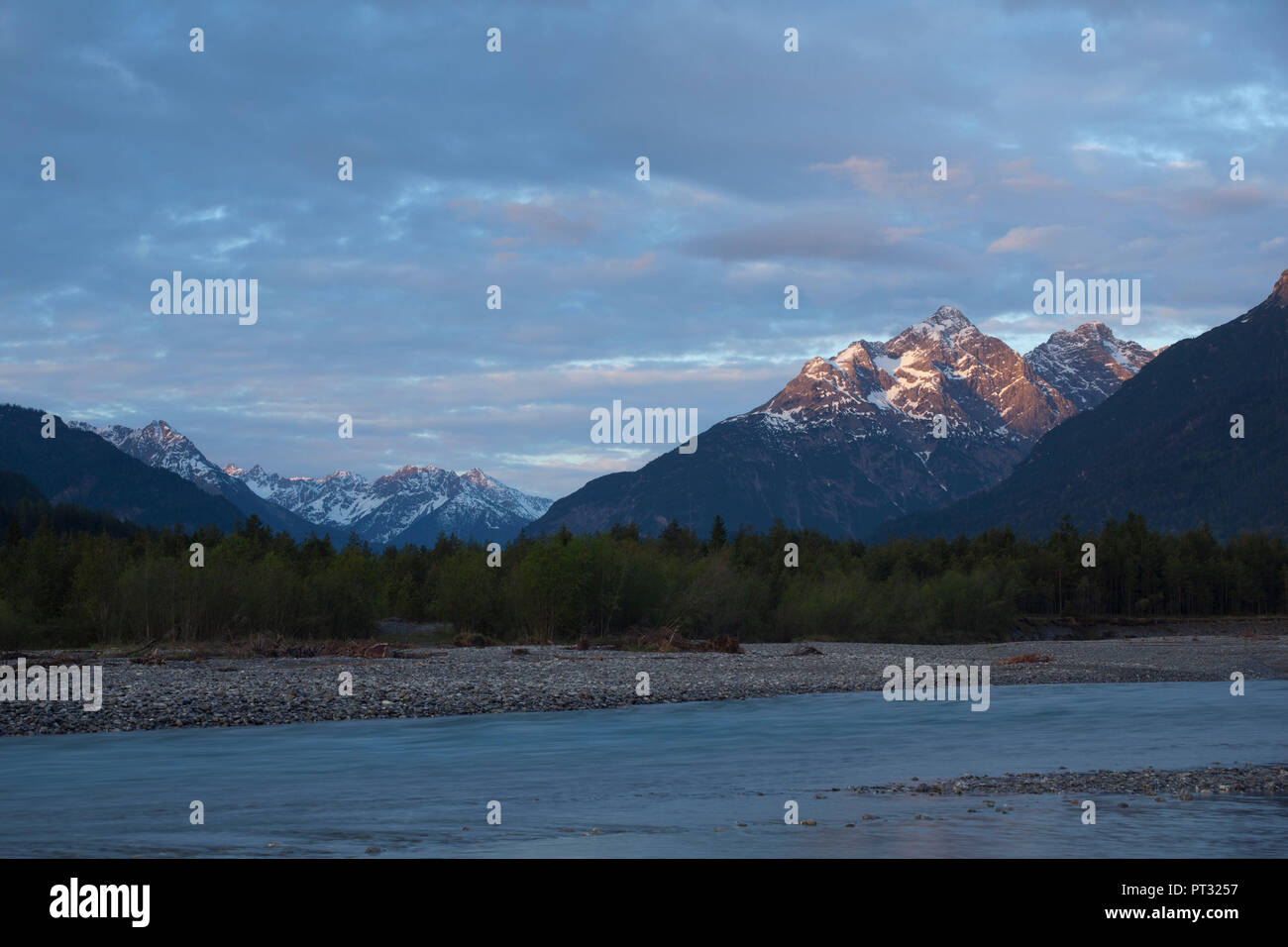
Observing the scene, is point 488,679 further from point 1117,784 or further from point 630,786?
point 1117,784

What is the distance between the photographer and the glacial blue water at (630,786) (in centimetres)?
1542

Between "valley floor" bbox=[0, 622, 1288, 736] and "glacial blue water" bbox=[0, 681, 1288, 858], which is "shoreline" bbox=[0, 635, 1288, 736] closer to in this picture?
"valley floor" bbox=[0, 622, 1288, 736]

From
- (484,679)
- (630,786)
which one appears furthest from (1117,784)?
(484,679)

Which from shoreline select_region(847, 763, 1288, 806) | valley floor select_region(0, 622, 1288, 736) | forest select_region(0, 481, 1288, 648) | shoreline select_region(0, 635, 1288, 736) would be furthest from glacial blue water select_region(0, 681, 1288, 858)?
forest select_region(0, 481, 1288, 648)

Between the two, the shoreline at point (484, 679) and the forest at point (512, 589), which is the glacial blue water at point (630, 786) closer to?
the shoreline at point (484, 679)

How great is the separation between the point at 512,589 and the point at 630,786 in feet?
195

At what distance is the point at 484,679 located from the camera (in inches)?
1800

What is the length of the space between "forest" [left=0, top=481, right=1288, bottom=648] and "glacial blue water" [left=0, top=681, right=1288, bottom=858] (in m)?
38.7

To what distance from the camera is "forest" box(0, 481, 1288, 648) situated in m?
66.1

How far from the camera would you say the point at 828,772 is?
2355cm

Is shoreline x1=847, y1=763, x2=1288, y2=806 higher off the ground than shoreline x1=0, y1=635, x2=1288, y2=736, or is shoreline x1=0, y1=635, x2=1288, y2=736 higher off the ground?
shoreline x1=847, y1=763, x2=1288, y2=806

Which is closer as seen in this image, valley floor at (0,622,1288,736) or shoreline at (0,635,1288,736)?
shoreline at (0,635,1288,736)

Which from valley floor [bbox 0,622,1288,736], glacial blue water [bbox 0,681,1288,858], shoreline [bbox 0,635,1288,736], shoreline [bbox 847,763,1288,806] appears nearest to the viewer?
glacial blue water [bbox 0,681,1288,858]
